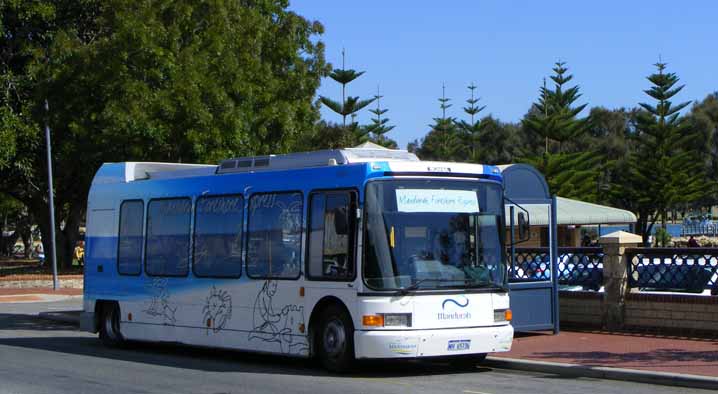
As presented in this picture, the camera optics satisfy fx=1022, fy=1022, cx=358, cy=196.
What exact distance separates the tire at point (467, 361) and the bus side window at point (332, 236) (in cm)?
230

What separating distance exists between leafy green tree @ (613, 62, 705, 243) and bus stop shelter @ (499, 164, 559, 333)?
45.4 meters

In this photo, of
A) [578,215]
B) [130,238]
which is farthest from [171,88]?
[578,215]

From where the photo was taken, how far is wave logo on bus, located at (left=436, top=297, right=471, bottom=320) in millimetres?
12867

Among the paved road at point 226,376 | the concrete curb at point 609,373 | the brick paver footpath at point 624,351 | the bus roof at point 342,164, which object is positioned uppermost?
the bus roof at point 342,164

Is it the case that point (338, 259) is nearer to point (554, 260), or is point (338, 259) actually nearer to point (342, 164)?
point (342, 164)

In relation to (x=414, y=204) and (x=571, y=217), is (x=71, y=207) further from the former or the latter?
(x=414, y=204)

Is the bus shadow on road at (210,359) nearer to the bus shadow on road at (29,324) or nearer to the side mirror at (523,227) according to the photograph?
the bus shadow on road at (29,324)

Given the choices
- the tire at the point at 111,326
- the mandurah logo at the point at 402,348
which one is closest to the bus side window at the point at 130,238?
the tire at the point at 111,326

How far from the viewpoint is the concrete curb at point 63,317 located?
2364cm

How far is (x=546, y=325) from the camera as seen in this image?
17188mm

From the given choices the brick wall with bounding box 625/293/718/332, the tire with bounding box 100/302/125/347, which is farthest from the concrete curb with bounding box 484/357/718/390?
the tire with bounding box 100/302/125/347

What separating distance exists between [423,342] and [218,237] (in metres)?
4.31

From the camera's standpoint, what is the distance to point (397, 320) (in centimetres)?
1262

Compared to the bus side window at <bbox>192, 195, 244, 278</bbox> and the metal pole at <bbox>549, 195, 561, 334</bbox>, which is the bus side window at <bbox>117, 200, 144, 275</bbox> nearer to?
the bus side window at <bbox>192, 195, 244, 278</bbox>
